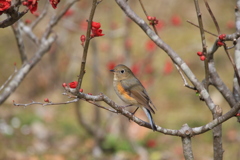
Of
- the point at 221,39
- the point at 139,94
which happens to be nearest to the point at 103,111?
the point at 139,94

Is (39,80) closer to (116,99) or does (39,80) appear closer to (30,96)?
(30,96)

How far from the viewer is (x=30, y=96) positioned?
8867mm

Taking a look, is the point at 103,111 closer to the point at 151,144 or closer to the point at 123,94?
the point at 151,144

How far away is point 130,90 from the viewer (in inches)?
177

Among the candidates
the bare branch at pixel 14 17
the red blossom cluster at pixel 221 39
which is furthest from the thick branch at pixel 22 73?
the red blossom cluster at pixel 221 39

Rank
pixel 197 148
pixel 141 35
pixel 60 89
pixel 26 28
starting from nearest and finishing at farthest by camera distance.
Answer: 1. pixel 26 28
2. pixel 197 148
3. pixel 60 89
4. pixel 141 35

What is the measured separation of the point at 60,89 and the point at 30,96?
78 centimetres

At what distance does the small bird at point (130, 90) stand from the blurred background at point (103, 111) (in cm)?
168

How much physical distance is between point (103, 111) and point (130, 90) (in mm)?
3907

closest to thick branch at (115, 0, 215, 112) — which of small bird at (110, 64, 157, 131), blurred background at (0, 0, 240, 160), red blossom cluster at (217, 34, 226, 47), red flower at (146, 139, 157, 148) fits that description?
red blossom cluster at (217, 34, 226, 47)

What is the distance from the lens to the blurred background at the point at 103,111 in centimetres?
677

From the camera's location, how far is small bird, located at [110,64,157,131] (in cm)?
425

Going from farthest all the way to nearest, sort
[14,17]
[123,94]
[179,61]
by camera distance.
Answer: [123,94], [179,61], [14,17]

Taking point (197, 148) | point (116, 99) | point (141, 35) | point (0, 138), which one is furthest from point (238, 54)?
point (141, 35)
